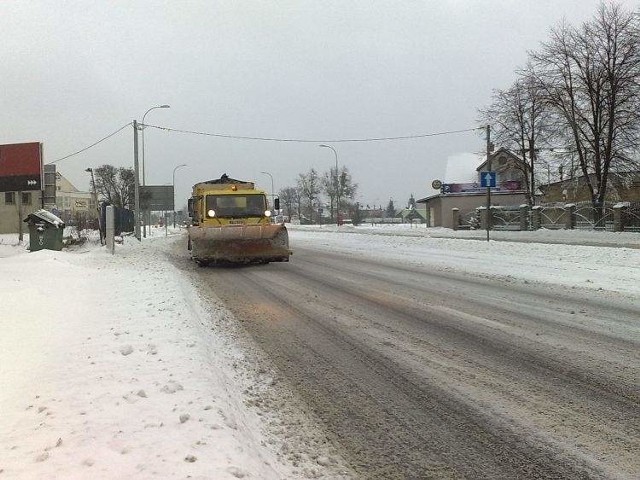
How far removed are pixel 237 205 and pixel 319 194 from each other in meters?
82.0

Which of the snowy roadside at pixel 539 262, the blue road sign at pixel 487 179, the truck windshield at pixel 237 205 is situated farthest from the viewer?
the blue road sign at pixel 487 179

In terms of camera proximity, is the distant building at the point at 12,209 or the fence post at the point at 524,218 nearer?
the fence post at the point at 524,218

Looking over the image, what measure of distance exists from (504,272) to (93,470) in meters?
13.3

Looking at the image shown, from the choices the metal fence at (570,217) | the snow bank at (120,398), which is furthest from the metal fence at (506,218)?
the snow bank at (120,398)

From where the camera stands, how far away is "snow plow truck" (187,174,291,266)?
16312 mm

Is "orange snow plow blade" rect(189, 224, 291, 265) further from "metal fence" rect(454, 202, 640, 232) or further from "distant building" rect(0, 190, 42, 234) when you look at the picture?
"distant building" rect(0, 190, 42, 234)

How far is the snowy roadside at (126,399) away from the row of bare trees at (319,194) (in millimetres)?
63658

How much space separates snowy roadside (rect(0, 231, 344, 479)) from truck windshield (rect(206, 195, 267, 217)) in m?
9.30

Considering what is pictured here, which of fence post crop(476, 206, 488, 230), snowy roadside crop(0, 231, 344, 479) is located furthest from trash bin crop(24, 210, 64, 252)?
fence post crop(476, 206, 488, 230)

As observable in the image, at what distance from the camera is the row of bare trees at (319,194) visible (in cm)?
8306

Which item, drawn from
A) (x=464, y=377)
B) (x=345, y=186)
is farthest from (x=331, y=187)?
(x=464, y=377)

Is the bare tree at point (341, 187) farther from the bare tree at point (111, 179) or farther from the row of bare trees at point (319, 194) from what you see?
the bare tree at point (111, 179)

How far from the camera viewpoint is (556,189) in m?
55.2

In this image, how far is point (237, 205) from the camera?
17594mm
